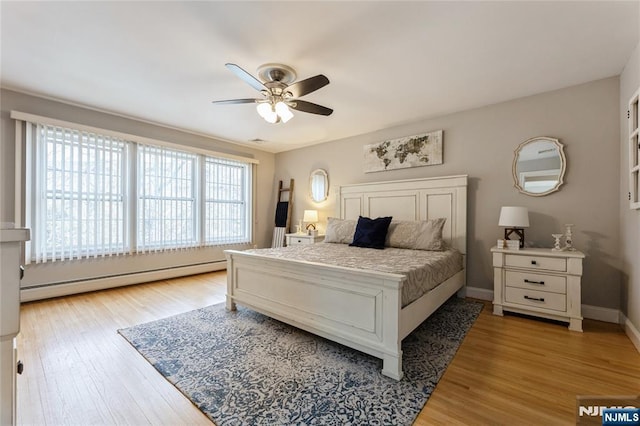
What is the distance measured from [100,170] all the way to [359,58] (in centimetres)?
363

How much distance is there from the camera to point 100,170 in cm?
366

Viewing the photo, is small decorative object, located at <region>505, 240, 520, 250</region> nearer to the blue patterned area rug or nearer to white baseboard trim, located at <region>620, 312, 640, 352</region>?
the blue patterned area rug

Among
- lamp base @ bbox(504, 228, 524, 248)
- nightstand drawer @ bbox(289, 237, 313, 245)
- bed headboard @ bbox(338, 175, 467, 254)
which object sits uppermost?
bed headboard @ bbox(338, 175, 467, 254)

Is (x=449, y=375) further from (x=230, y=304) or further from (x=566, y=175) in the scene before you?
(x=566, y=175)

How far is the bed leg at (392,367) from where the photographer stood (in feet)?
5.77

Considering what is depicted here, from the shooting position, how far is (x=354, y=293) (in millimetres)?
1993

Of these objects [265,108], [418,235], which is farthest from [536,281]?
[265,108]

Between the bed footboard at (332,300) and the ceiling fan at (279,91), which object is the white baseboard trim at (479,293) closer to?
the bed footboard at (332,300)

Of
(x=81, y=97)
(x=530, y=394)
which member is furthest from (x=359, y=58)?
(x=81, y=97)

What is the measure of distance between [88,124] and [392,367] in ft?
14.8

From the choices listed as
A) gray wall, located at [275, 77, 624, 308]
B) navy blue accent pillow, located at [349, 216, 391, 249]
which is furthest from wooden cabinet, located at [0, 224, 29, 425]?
gray wall, located at [275, 77, 624, 308]

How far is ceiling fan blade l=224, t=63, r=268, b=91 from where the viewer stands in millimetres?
2037

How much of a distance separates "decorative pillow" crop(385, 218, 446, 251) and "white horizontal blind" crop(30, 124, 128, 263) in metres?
3.78

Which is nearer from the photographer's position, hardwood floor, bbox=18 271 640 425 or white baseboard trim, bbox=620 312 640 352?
hardwood floor, bbox=18 271 640 425
